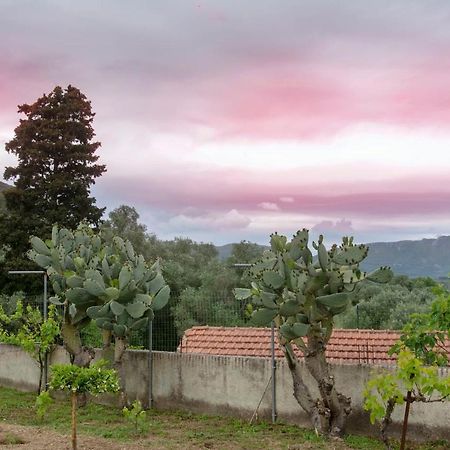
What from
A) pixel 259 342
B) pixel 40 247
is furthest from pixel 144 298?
pixel 259 342

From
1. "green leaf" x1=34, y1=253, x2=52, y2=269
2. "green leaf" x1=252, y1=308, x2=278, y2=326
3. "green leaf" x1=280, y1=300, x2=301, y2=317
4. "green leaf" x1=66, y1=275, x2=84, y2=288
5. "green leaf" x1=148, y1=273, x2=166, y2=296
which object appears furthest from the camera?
"green leaf" x1=34, y1=253, x2=52, y2=269

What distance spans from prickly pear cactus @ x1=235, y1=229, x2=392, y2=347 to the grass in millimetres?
1814

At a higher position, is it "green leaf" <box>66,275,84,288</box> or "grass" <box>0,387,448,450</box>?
"green leaf" <box>66,275,84,288</box>

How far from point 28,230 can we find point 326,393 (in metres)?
22.8

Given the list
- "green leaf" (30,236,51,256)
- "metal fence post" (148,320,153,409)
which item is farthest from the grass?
"green leaf" (30,236,51,256)

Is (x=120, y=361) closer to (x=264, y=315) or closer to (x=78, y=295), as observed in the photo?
(x=78, y=295)

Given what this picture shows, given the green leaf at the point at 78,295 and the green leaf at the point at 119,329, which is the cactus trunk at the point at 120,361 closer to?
the green leaf at the point at 119,329

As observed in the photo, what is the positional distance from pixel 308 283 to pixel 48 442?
5028 mm

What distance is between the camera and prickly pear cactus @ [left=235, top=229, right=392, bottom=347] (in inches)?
422

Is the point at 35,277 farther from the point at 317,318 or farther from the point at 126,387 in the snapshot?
the point at 317,318

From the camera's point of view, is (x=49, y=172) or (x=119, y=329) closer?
(x=119, y=329)

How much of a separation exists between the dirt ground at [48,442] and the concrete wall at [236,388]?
3234 millimetres

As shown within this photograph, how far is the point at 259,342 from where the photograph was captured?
18.5 m

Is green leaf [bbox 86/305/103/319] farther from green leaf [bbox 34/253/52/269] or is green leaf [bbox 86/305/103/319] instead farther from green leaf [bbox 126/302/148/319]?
green leaf [bbox 34/253/52/269]
